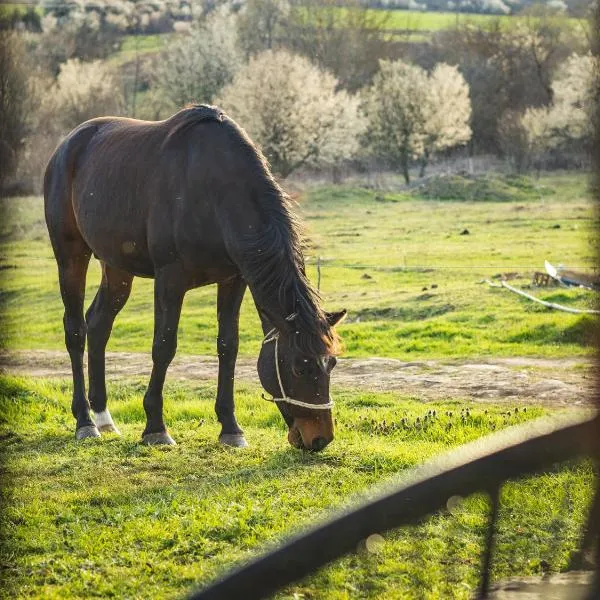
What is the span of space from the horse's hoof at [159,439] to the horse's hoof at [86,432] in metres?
0.61

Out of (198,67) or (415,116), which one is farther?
(415,116)

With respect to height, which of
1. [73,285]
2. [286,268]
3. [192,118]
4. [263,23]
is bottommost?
[73,285]

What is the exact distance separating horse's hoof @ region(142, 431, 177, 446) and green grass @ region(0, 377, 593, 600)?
10 centimetres

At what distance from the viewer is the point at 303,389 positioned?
18.7ft

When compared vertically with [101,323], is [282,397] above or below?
above

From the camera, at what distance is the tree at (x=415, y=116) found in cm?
5494

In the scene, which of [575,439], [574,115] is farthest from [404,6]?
[575,439]

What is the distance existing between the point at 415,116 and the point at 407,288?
40.0 m

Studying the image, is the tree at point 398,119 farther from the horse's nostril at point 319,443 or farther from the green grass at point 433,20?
the horse's nostril at point 319,443

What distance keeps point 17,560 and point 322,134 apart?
150 feet

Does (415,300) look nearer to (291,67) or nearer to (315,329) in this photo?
(315,329)

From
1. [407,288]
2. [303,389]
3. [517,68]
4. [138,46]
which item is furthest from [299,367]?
[138,46]

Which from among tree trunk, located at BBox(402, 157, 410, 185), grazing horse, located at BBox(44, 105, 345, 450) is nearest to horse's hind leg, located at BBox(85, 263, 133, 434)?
grazing horse, located at BBox(44, 105, 345, 450)

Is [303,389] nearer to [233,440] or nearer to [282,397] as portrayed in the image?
[282,397]
